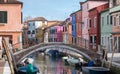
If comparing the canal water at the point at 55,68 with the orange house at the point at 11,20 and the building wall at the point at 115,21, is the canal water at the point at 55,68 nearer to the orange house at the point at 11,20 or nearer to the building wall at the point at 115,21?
the orange house at the point at 11,20

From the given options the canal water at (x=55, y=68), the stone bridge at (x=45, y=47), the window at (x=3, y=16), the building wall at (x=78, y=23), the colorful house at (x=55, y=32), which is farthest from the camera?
the colorful house at (x=55, y=32)

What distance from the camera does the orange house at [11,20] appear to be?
3641 cm

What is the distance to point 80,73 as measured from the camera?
100.0 feet

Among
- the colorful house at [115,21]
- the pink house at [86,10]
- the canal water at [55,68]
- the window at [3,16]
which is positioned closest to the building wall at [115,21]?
the colorful house at [115,21]

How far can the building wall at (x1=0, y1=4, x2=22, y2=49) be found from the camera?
3641 cm

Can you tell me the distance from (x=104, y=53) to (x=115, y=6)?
9389 mm

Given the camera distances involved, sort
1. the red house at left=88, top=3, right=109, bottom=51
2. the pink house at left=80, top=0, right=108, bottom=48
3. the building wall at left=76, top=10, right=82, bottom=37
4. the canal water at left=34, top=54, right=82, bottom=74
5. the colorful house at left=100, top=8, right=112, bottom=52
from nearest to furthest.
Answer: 1. the canal water at left=34, top=54, right=82, bottom=74
2. the colorful house at left=100, top=8, right=112, bottom=52
3. the red house at left=88, top=3, right=109, bottom=51
4. the pink house at left=80, top=0, right=108, bottom=48
5. the building wall at left=76, top=10, right=82, bottom=37

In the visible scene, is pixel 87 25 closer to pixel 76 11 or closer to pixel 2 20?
pixel 76 11

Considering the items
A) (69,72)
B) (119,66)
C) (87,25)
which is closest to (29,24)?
(87,25)

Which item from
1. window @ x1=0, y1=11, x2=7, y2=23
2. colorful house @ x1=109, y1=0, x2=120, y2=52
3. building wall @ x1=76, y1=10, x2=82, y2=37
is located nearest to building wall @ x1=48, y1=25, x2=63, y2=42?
building wall @ x1=76, y1=10, x2=82, y2=37

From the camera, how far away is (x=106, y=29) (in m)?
41.5

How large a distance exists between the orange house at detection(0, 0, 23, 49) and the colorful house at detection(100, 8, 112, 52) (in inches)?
344

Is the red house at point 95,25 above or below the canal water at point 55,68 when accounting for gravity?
above

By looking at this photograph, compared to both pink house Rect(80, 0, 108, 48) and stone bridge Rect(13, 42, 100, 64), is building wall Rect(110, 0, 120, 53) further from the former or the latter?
pink house Rect(80, 0, 108, 48)
